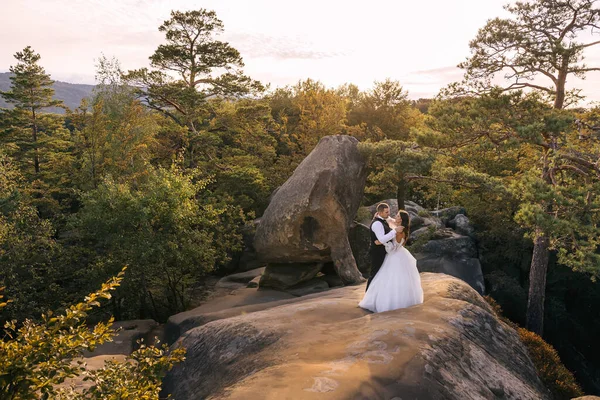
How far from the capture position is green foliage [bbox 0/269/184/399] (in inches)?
132

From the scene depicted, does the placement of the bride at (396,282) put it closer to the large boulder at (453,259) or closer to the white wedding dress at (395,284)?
the white wedding dress at (395,284)

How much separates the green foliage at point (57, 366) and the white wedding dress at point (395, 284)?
221 inches

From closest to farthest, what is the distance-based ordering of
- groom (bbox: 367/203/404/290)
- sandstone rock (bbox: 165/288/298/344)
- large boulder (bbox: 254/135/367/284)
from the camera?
groom (bbox: 367/203/404/290)
sandstone rock (bbox: 165/288/298/344)
large boulder (bbox: 254/135/367/284)

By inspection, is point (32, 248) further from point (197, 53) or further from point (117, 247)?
point (197, 53)

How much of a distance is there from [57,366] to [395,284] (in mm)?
6702

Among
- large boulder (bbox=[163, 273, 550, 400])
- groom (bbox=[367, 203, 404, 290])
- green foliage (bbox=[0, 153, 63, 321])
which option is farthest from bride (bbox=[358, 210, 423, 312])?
green foliage (bbox=[0, 153, 63, 321])

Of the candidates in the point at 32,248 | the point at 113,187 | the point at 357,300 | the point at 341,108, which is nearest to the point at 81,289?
the point at 32,248


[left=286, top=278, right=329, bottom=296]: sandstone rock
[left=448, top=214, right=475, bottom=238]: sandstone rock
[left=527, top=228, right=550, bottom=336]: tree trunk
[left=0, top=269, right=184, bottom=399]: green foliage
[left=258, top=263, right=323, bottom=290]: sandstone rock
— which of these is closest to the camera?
[left=0, top=269, right=184, bottom=399]: green foliage

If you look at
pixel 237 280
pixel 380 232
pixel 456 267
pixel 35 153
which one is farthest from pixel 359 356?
pixel 35 153

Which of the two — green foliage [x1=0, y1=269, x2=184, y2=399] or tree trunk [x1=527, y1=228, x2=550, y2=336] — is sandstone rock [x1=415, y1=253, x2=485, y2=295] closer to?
tree trunk [x1=527, y1=228, x2=550, y2=336]

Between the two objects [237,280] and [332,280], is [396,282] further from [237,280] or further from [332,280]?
[237,280]

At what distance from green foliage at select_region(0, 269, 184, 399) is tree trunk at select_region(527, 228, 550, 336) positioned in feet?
55.8

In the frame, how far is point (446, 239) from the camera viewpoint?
21719 mm

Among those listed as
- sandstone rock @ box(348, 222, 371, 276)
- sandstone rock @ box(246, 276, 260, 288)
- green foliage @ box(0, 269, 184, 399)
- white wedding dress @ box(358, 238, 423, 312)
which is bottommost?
sandstone rock @ box(246, 276, 260, 288)
